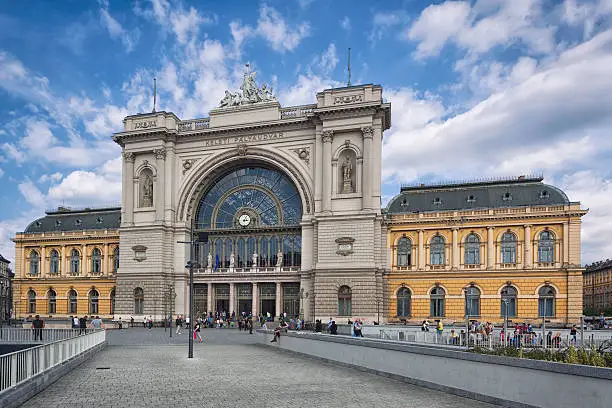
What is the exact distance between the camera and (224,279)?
202 ft

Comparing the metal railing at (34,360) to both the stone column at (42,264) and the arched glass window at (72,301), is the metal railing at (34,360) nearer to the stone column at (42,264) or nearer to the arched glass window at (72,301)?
the arched glass window at (72,301)

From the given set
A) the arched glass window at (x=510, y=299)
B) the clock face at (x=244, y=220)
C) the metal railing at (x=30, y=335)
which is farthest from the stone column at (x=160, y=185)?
the arched glass window at (x=510, y=299)

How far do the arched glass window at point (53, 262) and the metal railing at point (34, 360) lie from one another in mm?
53298

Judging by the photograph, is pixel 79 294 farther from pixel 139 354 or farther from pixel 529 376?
pixel 529 376

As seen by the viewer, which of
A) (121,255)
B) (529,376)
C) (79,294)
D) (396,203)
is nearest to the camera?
(529,376)

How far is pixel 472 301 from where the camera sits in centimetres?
5444

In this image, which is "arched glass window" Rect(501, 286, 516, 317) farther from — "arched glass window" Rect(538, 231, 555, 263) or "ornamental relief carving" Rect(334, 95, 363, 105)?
"ornamental relief carving" Rect(334, 95, 363, 105)

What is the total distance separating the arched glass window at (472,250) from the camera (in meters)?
54.8

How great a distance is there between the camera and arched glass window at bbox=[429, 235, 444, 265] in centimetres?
5606

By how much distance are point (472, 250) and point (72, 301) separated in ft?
174

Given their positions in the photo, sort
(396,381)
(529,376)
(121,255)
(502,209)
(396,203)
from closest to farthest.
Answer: (529,376)
(396,381)
(502,209)
(396,203)
(121,255)

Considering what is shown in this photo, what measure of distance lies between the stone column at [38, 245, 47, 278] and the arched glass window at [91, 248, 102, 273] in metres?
7.93

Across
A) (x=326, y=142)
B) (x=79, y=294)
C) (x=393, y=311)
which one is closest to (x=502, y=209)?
(x=393, y=311)

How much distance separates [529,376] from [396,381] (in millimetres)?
6669
